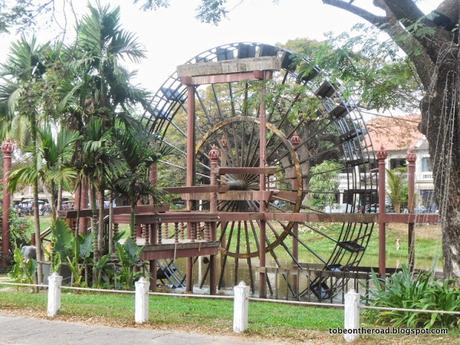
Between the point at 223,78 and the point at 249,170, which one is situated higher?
the point at 223,78

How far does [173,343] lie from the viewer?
780cm

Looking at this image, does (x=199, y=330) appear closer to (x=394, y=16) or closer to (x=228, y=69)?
(x=394, y=16)

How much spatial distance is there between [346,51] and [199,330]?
4.87 meters

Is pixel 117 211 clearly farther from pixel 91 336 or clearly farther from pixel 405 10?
pixel 405 10

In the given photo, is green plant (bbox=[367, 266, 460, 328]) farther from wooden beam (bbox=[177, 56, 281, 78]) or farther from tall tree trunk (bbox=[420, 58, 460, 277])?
wooden beam (bbox=[177, 56, 281, 78])

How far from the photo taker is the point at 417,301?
29.0 ft

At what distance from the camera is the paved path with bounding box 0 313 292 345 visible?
790 cm

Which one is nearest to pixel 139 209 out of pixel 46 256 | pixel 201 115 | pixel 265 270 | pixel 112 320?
pixel 46 256

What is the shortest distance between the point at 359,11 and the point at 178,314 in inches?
217

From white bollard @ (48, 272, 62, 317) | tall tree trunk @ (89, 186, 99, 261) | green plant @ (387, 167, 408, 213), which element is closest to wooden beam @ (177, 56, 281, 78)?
tall tree trunk @ (89, 186, 99, 261)

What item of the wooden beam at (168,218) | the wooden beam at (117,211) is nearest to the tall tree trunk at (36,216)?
the wooden beam at (117,211)

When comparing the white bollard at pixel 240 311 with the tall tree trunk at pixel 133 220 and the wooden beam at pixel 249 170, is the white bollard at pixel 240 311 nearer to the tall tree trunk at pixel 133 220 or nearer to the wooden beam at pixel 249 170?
the tall tree trunk at pixel 133 220

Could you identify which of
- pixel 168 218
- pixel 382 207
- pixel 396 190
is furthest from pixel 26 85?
pixel 396 190

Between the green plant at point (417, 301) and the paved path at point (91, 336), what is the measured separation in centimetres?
201
